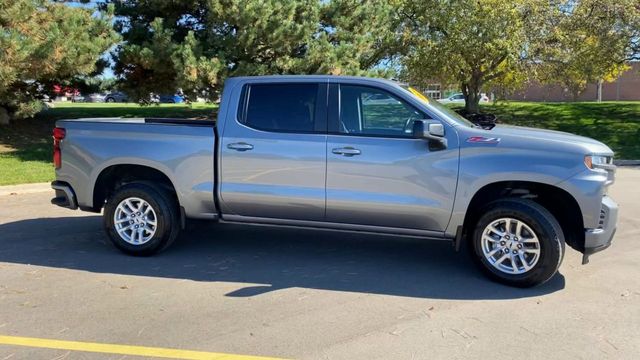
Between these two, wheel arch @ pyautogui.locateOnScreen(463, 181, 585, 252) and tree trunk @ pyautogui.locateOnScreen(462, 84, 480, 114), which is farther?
tree trunk @ pyautogui.locateOnScreen(462, 84, 480, 114)

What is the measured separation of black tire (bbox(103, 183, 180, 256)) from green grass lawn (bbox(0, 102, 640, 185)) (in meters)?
6.03

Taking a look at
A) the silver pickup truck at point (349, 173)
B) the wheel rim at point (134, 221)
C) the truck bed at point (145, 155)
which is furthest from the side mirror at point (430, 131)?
the wheel rim at point (134, 221)

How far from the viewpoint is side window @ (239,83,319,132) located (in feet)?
19.3

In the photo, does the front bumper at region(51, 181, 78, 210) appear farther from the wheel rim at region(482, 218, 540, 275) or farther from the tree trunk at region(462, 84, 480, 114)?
the tree trunk at region(462, 84, 480, 114)

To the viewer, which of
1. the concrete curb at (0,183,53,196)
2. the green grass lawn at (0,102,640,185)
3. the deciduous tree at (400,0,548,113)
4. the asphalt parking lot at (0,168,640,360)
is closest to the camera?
the asphalt parking lot at (0,168,640,360)

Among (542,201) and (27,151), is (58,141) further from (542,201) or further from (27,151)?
(27,151)

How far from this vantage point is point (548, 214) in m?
5.25

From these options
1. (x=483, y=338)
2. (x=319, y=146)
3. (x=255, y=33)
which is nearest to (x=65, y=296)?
(x=319, y=146)

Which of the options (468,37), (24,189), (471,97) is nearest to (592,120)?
(471,97)

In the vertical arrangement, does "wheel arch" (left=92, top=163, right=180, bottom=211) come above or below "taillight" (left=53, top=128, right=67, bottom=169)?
below

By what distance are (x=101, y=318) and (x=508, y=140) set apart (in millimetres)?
3788

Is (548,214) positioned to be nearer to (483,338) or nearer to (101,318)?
(483,338)

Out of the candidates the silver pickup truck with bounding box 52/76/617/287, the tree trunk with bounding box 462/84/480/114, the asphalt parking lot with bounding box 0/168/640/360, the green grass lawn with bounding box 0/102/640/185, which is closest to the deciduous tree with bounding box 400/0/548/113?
the tree trunk with bounding box 462/84/480/114

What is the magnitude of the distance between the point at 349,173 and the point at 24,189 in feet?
25.1
